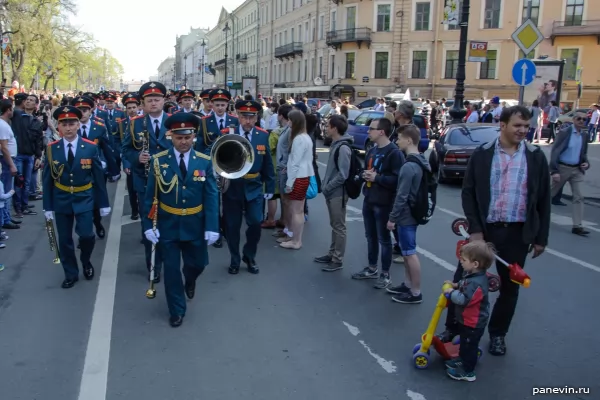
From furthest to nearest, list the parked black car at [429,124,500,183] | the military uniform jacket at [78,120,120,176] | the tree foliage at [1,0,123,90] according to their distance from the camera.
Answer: the tree foliage at [1,0,123,90]
the parked black car at [429,124,500,183]
the military uniform jacket at [78,120,120,176]

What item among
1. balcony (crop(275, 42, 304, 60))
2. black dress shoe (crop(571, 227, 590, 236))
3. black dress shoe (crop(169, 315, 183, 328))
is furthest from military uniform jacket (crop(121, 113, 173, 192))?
balcony (crop(275, 42, 304, 60))

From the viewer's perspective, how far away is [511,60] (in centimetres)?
4438

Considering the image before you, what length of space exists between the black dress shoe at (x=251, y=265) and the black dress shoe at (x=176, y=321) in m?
1.70

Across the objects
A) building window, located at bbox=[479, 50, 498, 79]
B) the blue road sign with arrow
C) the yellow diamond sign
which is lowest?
the blue road sign with arrow

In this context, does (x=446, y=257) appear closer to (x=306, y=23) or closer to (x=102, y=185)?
(x=102, y=185)

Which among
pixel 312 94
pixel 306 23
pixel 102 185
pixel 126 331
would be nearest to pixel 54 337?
pixel 126 331

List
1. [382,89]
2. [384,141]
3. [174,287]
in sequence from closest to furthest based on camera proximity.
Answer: [174,287], [384,141], [382,89]

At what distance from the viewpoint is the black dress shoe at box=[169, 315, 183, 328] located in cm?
514

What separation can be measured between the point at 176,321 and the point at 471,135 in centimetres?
1053

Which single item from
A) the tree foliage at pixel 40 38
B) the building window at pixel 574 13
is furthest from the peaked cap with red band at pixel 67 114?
the building window at pixel 574 13

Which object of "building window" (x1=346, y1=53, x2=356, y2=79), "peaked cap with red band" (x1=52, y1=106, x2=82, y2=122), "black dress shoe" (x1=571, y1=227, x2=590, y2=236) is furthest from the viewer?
"building window" (x1=346, y1=53, x2=356, y2=79)

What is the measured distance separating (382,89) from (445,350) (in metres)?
45.1

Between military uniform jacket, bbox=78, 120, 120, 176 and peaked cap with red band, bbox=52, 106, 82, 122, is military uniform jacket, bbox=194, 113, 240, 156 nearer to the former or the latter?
military uniform jacket, bbox=78, 120, 120, 176

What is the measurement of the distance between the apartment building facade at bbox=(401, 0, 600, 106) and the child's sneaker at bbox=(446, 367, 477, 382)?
43038 millimetres
